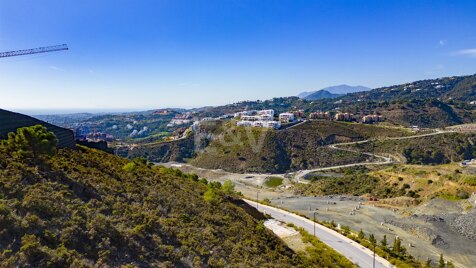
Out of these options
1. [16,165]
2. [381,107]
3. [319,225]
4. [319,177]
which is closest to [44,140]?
[16,165]

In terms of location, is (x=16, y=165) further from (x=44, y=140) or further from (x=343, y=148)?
(x=343, y=148)

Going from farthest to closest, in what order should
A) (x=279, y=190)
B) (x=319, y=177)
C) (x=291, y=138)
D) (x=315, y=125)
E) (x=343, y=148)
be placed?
(x=315, y=125), (x=291, y=138), (x=343, y=148), (x=319, y=177), (x=279, y=190)

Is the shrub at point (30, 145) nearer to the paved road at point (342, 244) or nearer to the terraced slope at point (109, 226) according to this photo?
the terraced slope at point (109, 226)

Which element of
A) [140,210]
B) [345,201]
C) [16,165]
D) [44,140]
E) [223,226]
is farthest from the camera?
[345,201]

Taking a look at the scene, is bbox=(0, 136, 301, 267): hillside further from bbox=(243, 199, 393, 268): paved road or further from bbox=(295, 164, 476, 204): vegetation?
bbox=(295, 164, 476, 204): vegetation

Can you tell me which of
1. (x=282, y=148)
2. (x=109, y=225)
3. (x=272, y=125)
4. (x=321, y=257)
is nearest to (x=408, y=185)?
(x=321, y=257)

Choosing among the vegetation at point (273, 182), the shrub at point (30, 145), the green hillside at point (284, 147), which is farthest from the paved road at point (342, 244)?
the green hillside at point (284, 147)

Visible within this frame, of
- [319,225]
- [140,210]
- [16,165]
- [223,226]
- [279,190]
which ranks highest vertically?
[16,165]
